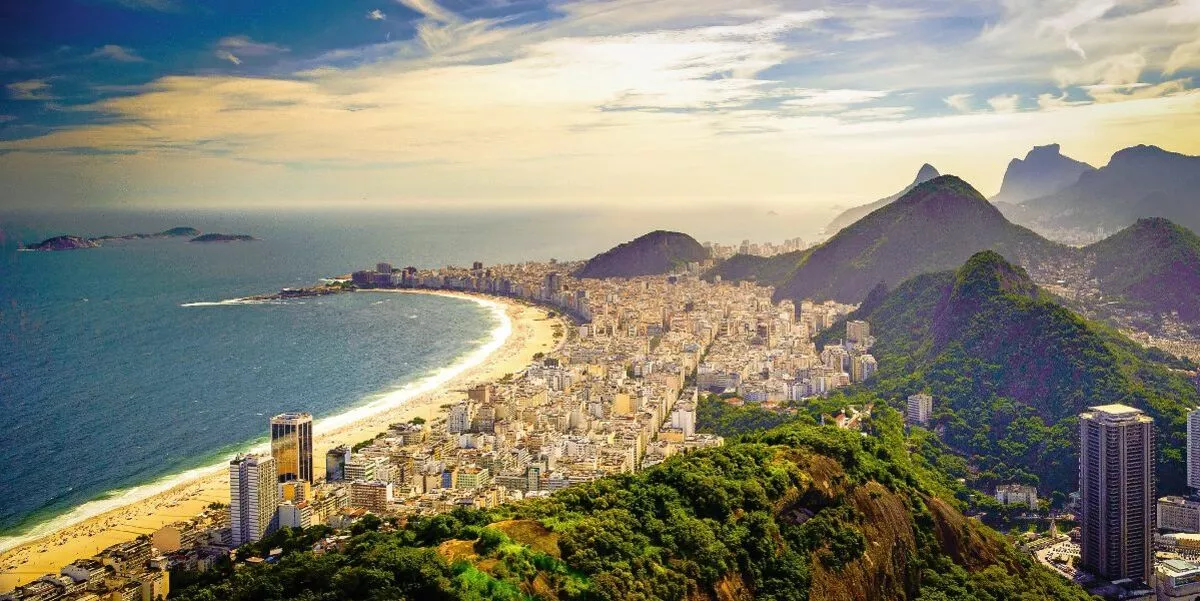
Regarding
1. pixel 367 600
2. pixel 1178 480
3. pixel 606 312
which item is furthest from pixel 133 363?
pixel 1178 480

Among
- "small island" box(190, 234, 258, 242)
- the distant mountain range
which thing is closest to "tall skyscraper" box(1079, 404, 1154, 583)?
the distant mountain range

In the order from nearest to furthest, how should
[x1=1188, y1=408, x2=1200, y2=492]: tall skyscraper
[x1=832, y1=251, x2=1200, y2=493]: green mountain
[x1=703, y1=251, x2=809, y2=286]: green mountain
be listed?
1. [x1=1188, y1=408, x2=1200, y2=492]: tall skyscraper
2. [x1=832, y1=251, x2=1200, y2=493]: green mountain
3. [x1=703, y1=251, x2=809, y2=286]: green mountain

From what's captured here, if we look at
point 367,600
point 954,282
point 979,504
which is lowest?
point 979,504

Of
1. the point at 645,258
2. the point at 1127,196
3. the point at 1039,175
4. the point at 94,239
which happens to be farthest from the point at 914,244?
the point at 1039,175

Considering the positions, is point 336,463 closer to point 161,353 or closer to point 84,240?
point 161,353

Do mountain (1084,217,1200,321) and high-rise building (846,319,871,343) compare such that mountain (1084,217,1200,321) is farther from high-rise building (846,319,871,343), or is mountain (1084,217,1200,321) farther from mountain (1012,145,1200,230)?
mountain (1012,145,1200,230)

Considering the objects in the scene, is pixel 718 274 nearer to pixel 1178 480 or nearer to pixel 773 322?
pixel 773 322

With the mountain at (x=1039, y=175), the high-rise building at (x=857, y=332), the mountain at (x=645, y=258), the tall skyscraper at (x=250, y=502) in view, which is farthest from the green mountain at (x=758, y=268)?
the mountain at (x=1039, y=175)
